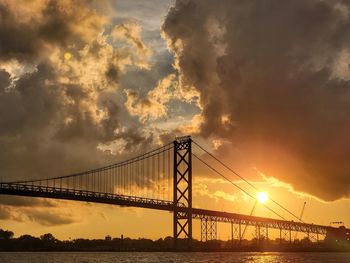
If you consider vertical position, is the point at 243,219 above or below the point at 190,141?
below

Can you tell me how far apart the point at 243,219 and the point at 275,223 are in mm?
25608

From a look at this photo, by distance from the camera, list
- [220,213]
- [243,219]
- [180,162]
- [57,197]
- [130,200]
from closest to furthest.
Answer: [57,197], [130,200], [180,162], [220,213], [243,219]

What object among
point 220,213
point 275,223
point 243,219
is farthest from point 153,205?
point 275,223

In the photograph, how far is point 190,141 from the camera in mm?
132250

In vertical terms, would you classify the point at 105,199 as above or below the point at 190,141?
below

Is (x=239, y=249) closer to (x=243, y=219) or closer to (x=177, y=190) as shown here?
(x=243, y=219)

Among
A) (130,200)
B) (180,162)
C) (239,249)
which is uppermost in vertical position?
(180,162)

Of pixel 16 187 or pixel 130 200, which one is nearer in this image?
pixel 16 187

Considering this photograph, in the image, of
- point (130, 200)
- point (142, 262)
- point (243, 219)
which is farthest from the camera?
point (243, 219)

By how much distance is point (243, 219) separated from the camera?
16025 cm

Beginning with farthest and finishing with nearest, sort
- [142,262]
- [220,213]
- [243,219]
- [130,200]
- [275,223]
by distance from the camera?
[275,223] → [243,219] → [220,213] → [130,200] → [142,262]

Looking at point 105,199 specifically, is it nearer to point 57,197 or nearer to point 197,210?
point 57,197

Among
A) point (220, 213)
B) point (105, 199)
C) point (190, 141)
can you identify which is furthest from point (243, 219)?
point (105, 199)

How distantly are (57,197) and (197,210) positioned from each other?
3276cm
